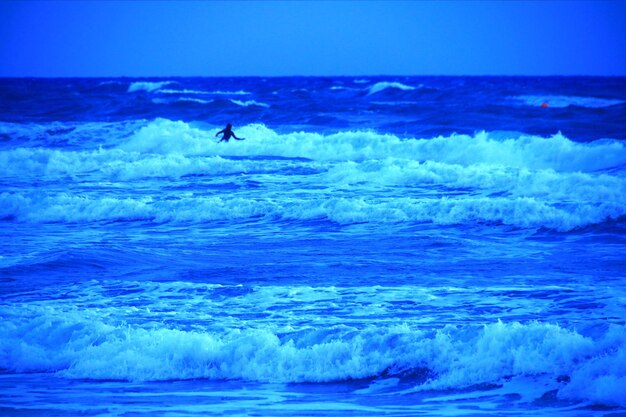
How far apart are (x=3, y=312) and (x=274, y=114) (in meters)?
25.3

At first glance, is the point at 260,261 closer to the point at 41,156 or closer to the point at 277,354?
the point at 277,354

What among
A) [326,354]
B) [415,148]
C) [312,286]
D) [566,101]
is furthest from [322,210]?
[566,101]

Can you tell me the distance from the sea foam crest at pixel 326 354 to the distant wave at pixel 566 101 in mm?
30000

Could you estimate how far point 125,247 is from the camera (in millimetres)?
11789

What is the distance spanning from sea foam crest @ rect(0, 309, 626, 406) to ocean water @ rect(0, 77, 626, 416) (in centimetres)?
2

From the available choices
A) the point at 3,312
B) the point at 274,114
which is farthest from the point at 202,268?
the point at 274,114

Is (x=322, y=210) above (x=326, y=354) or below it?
above

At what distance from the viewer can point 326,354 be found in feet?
23.7

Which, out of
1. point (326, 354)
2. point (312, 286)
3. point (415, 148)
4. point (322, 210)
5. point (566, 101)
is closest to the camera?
point (326, 354)

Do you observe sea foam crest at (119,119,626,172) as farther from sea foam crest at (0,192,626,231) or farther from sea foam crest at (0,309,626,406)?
sea foam crest at (0,309,626,406)

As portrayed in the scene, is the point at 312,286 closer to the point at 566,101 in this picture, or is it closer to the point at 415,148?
the point at 415,148

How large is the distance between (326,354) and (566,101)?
115 ft

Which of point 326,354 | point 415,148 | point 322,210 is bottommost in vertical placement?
point 326,354

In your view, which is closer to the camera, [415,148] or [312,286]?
[312,286]
